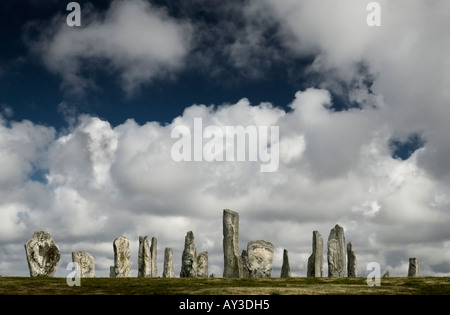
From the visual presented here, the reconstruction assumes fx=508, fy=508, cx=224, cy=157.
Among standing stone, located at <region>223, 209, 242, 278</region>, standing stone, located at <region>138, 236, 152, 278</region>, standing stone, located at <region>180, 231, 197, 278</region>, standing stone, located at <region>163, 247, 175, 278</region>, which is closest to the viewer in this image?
standing stone, located at <region>223, 209, 242, 278</region>

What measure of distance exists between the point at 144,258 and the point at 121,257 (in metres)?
6.44

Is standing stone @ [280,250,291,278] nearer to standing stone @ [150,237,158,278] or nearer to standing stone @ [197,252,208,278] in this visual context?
standing stone @ [197,252,208,278]

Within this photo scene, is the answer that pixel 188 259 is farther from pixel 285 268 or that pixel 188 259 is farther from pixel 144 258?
pixel 285 268

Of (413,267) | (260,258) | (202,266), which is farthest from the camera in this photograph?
(202,266)

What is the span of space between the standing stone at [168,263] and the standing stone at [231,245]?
1189cm

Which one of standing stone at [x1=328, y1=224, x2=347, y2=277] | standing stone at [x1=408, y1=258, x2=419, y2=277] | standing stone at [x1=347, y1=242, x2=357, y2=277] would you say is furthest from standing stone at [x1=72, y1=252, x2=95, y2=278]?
standing stone at [x1=408, y1=258, x2=419, y2=277]

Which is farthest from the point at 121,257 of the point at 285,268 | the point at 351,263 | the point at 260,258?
the point at 351,263

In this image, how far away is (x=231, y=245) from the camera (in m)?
36.8

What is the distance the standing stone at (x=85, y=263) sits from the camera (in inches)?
1540

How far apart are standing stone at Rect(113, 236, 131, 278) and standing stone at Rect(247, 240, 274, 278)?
9960 millimetres

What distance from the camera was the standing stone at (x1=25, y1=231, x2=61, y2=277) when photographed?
35.2 meters
